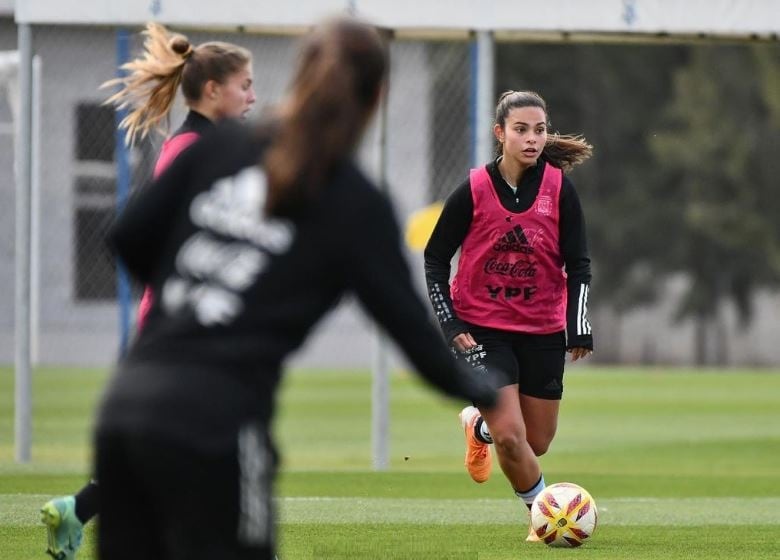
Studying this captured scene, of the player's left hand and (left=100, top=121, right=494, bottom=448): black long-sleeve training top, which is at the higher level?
(left=100, top=121, right=494, bottom=448): black long-sleeve training top

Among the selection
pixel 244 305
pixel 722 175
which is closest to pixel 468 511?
pixel 244 305

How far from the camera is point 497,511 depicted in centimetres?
1031

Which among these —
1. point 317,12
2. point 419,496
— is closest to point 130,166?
point 317,12

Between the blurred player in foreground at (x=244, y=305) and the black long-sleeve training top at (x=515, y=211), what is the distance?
4.72 m

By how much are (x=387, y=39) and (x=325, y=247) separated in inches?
391

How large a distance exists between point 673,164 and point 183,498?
141 feet

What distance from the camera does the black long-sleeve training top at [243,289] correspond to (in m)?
3.62

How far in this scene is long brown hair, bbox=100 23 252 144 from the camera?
258 inches

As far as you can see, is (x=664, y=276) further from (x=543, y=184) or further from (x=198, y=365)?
(x=198, y=365)

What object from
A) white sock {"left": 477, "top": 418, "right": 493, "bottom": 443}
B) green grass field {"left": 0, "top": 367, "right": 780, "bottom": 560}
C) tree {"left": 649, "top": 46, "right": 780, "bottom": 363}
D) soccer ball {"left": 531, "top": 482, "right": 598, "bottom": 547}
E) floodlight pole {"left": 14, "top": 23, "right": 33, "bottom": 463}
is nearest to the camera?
soccer ball {"left": 531, "top": 482, "right": 598, "bottom": 547}

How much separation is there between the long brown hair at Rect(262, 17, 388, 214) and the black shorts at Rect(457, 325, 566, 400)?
4835 mm

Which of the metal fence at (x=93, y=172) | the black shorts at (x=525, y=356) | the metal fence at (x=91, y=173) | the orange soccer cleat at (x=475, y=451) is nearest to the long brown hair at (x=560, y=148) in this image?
the black shorts at (x=525, y=356)

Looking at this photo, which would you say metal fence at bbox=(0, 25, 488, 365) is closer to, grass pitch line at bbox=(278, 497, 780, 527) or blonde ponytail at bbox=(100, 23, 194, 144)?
grass pitch line at bbox=(278, 497, 780, 527)

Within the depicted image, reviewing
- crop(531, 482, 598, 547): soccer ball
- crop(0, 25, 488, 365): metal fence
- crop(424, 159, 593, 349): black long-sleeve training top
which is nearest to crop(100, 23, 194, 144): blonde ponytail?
crop(424, 159, 593, 349): black long-sleeve training top
